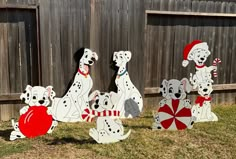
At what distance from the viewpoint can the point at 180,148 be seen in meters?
4.50

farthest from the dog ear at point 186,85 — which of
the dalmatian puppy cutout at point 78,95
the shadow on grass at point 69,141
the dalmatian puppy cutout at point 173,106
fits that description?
the shadow on grass at point 69,141

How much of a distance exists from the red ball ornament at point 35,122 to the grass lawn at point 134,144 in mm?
117

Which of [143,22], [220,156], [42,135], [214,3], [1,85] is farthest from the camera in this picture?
[214,3]

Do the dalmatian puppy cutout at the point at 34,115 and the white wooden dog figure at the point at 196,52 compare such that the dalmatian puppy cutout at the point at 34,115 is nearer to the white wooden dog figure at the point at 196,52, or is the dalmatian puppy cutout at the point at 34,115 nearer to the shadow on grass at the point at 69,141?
the shadow on grass at the point at 69,141

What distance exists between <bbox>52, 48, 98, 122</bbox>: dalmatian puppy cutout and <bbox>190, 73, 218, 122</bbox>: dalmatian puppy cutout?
Result: 1.82 meters

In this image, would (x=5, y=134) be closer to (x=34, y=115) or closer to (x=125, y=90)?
(x=34, y=115)

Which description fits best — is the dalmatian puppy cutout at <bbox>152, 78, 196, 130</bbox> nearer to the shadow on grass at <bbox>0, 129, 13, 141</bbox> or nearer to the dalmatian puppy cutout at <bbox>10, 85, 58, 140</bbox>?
the dalmatian puppy cutout at <bbox>10, 85, 58, 140</bbox>

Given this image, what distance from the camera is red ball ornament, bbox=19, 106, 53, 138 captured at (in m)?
4.64

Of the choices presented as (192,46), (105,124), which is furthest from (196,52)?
(105,124)

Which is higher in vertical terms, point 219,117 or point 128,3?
point 128,3

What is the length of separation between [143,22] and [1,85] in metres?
2.80

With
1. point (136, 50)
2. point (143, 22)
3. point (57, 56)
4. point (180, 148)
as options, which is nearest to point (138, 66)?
point (136, 50)

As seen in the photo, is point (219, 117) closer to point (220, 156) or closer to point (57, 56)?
point (220, 156)

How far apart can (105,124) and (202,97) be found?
2.03 metres
